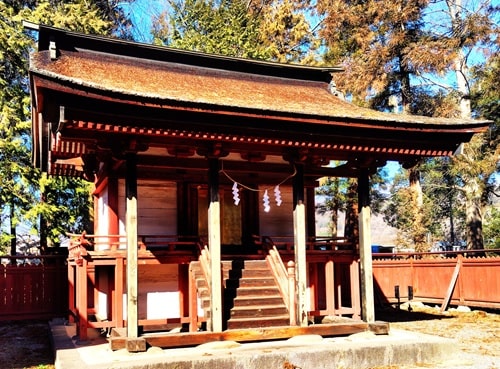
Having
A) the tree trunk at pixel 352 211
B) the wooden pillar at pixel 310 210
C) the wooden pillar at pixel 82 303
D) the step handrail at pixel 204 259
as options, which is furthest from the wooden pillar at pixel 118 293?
the tree trunk at pixel 352 211

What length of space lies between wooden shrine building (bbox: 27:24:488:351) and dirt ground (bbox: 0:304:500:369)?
4.42ft

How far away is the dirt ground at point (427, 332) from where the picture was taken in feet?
37.7

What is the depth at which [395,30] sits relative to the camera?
30781 millimetres

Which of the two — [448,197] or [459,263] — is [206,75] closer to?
[459,263]

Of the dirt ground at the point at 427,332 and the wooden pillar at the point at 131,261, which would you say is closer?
the wooden pillar at the point at 131,261

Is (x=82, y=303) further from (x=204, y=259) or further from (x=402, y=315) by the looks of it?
(x=402, y=315)

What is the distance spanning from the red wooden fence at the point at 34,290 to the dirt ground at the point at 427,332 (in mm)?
456

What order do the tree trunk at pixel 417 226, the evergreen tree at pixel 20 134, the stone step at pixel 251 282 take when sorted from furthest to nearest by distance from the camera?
the tree trunk at pixel 417 226, the evergreen tree at pixel 20 134, the stone step at pixel 251 282

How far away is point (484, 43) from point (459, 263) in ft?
44.1

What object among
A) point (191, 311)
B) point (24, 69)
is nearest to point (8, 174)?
point (24, 69)

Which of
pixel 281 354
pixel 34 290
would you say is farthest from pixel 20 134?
pixel 281 354

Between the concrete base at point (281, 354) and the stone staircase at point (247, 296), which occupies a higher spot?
the stone staircase at point (247, 296)

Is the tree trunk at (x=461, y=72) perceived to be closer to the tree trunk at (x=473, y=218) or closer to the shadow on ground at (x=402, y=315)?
the tree trunk at (x=473, y=218)

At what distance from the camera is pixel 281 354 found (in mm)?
10477
